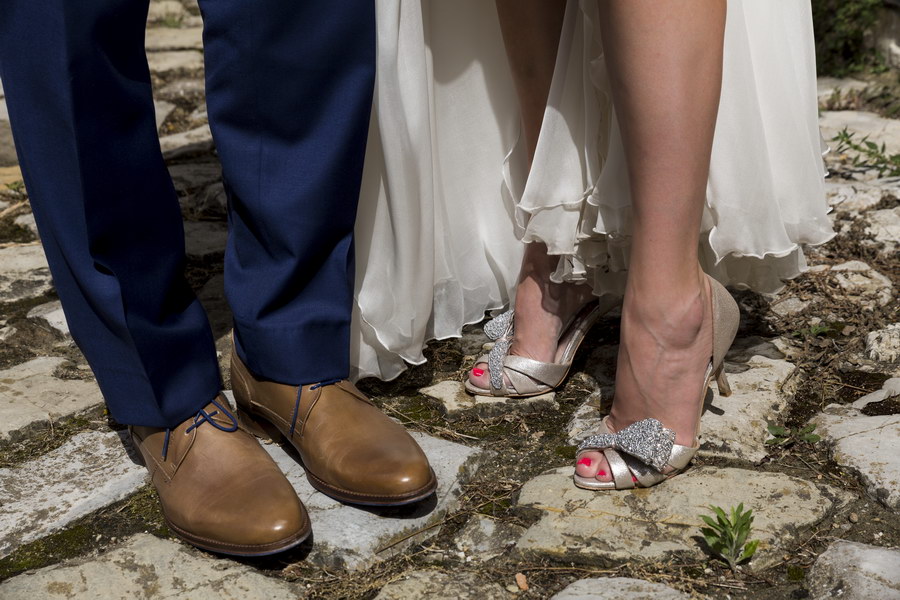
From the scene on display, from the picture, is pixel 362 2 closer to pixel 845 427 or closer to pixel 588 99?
pixel 588 99

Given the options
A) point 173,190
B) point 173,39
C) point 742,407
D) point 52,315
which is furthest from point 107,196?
point 173,39

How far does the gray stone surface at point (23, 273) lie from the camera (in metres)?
2.25

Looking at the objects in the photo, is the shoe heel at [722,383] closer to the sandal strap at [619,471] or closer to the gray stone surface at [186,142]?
the sandal strap at [619,471]

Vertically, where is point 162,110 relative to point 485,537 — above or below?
above

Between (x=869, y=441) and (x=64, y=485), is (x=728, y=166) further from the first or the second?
(x=64, y=485)

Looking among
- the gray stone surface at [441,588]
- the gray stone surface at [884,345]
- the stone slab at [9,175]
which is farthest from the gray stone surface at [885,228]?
the stone slab at [9,175]

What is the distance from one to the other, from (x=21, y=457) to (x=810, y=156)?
1428 millimetres

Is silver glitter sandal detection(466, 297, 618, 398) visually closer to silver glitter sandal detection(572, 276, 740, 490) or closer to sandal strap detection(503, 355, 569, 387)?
sandal strap detection(503, 355, 569, 387)

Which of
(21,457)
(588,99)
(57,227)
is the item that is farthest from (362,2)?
(21,457)

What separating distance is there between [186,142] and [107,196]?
2.22 meters

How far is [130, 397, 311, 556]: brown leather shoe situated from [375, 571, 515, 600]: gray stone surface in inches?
5.9

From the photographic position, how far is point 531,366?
1.67 meters

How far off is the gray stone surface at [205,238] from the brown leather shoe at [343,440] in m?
0.94

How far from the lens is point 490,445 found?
1.56m
